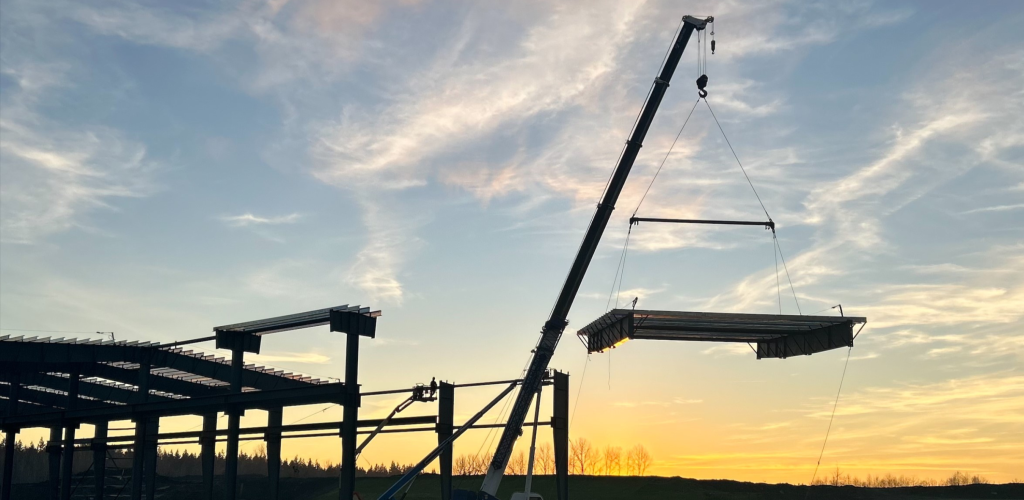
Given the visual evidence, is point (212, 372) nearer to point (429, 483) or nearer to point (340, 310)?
point (340, 310)

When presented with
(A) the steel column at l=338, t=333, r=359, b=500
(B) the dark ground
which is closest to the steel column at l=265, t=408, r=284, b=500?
(A) the steel column at l=338, t=333, r=359, b=500

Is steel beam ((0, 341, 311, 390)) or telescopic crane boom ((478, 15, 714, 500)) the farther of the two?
steel beam ((0, 341, 311, 390))

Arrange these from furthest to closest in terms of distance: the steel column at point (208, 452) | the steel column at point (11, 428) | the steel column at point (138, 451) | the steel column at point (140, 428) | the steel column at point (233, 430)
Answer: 1. the steel column at point (11, 428)
2. the steel column at point (138, 451)
3. the steel column at point (140, 428)
4. the steel column at point (208, 452)
5. the steel column at point (233, 430)

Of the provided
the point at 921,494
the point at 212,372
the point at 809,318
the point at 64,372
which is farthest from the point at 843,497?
the point at 64,372

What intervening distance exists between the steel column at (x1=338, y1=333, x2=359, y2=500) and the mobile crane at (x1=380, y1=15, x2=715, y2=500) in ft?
7.47

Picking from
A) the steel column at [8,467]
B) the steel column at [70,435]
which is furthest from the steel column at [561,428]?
the steel column at [8,467]

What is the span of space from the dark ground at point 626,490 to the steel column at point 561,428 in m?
38.4

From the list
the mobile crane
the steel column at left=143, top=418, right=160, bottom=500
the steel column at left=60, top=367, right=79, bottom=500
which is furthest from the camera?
the steel column at left=60, top=367, right=79, bottom=500

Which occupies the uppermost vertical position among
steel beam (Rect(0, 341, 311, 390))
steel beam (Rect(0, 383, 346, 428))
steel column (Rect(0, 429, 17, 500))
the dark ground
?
steel beam (Rect(0, 341, 311, 390))

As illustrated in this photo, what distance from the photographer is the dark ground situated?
89.2 metres

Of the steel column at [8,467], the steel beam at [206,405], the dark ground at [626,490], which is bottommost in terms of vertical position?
the dark ground at [626,490]

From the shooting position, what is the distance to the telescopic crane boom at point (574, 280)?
42.8m

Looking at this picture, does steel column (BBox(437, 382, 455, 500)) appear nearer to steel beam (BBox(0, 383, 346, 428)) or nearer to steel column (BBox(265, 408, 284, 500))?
steel beam (BBox(0, 383, 346, 428))

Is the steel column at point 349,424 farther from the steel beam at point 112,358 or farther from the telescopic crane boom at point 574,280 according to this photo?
the steel beam at point 112,358
